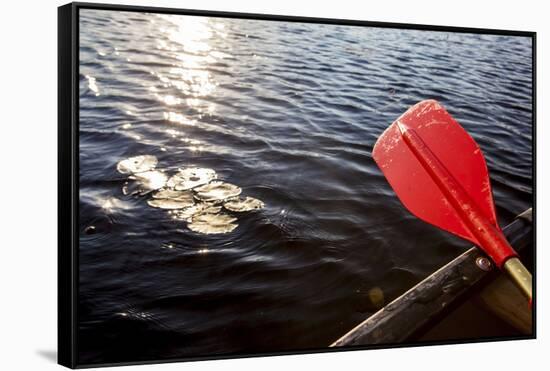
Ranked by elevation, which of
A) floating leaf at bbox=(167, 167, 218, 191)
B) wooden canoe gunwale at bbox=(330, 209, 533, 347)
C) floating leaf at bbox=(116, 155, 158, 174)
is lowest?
wooden canoe gunwale at bbox=(330, 209, 533, 347)

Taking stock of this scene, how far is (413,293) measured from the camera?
125 inches

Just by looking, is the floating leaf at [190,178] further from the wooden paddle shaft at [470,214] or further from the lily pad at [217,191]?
the wooden paddle shaft at [470,214]

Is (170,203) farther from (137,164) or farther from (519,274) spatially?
(519,274)

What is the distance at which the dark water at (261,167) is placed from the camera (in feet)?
9.23

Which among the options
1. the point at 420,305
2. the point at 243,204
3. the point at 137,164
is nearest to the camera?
the point at 137,164

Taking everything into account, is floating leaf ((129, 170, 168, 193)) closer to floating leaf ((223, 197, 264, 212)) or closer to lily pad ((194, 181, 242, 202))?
lily pad ((194, 181, 242, 202))

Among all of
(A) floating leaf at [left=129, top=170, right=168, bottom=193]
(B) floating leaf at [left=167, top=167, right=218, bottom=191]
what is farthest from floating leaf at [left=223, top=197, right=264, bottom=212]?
(A) floating leaf at [left=129, top=170, right=168, bottom=193]

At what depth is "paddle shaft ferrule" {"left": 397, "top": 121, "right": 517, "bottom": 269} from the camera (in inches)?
130

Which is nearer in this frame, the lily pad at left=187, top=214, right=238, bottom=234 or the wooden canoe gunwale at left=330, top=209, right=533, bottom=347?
the lily pad at left=187, top=214, right=238, bottom=234

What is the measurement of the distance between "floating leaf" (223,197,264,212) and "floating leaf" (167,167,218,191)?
109 millimetres

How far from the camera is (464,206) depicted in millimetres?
3322

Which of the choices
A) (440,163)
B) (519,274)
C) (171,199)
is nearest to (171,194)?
(171,199)

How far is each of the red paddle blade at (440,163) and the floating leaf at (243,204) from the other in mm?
520

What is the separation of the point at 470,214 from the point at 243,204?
928 millimetres
